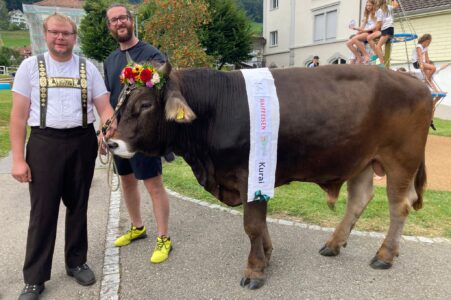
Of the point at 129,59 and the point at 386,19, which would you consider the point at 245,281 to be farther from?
the point at 386,19

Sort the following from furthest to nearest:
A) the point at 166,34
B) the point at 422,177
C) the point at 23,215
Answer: the point at 166,34, the point at 23,215, the point at 422,177

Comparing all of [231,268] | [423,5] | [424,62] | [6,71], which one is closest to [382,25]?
[424,62]

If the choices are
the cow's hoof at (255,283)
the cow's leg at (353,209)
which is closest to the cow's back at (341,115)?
the cow's leg at (353,209)

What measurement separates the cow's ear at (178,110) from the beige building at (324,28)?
16.2m

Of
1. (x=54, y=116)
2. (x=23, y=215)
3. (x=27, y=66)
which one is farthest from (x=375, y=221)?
(x=23, y=215)

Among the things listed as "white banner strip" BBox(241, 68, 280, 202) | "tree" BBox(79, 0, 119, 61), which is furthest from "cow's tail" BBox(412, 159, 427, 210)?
"tree" BBox(79, 0, 119, 61)

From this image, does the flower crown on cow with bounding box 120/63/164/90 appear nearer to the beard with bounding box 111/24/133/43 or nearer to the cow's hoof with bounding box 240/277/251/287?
the beard with bounding box 111/24/133/43

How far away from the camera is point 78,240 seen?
3.58 metres

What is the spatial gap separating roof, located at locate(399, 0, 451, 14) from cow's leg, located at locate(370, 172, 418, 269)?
15064 mm

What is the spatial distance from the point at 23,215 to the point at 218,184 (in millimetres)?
3193

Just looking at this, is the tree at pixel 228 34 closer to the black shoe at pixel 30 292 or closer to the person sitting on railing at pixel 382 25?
the person sitting on railing at pixel 382 25

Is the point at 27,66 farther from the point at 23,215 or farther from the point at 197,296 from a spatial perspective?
the point at 23,215

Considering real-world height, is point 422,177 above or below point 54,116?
below

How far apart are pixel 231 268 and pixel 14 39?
104596mm
